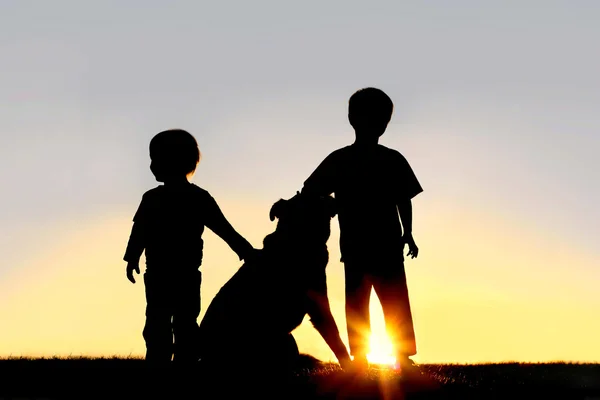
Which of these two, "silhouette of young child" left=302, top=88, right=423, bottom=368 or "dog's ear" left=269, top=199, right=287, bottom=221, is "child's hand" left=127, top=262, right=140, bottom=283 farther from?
"silhouette of young child" left=302, top=88, right=423, bottom=368

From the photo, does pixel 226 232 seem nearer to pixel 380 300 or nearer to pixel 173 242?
pixel 173 242

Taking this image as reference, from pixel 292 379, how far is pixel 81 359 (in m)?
4.61

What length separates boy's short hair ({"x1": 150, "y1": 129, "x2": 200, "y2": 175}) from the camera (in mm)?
9625

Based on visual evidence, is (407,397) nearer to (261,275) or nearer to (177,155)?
(261,275)

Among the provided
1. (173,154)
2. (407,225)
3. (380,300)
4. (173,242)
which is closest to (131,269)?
(173,242)

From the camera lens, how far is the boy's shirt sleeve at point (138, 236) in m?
9.77

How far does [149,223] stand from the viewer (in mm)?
9703

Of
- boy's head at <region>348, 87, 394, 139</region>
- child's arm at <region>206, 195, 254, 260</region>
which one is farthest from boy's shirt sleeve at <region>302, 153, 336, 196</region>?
child's arm at <region>206, 195, 254, 260</region>

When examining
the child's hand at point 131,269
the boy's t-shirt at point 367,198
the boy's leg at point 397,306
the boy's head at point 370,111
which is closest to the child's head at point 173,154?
the child's hand at point 131,269

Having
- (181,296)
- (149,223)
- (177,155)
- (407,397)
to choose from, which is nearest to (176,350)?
(181,296)

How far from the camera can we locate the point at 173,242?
9.58m

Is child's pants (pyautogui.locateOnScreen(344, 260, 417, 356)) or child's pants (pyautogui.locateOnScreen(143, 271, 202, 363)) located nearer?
child's pants (pyautogui.locateOnScreen(143, 271, 202, 363))

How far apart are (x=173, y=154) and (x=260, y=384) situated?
115 inches

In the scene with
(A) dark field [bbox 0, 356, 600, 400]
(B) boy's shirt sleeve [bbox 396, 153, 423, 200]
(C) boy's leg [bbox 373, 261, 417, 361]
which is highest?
(B) boy's shirt sleeve [bbox 396, 153, 423, 200]
